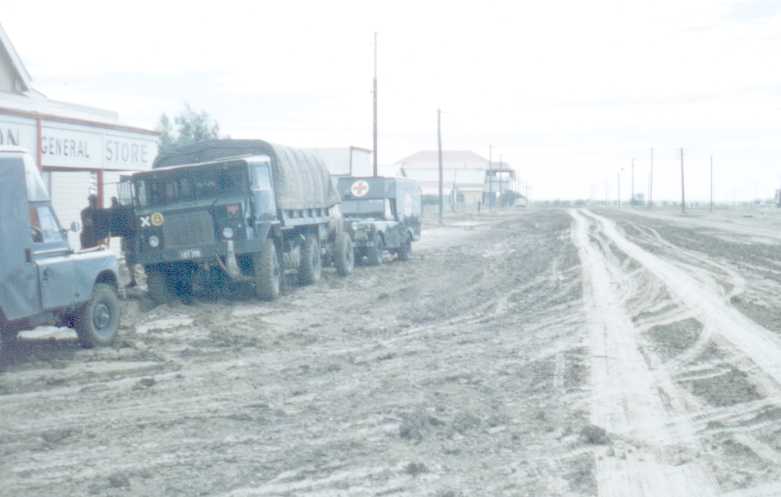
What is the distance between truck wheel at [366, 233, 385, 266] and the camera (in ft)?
93.0

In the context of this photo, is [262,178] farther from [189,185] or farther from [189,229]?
[189,229]

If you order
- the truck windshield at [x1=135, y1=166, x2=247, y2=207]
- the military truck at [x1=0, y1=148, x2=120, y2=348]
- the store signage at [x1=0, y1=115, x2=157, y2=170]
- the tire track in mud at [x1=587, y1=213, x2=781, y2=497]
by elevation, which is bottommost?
the tire track in mud at [x1=587, y1=213, x2=781, y2=497]

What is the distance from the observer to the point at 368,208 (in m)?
30.2

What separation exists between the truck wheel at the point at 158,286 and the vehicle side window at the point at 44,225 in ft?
19.8

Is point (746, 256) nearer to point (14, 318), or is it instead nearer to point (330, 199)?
point (330, 199)

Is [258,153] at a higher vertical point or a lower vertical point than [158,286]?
higher

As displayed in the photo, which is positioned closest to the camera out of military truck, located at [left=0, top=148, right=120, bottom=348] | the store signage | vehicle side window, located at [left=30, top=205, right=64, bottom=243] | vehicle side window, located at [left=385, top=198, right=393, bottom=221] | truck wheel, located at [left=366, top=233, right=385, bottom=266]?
military truck, located at [left=0, top=148, right=120, bottom=348]

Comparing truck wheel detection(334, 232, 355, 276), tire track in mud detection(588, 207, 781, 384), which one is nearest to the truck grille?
truck wheel detection(334, 232, 355, 276)

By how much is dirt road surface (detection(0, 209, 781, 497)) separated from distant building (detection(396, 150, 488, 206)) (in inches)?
3924

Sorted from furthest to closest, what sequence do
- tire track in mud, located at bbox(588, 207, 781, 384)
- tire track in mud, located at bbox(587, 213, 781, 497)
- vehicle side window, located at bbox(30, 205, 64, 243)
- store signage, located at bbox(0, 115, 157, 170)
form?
1. store signage, located at bbox(0, 115, 157, 170)
2. tire track in mud, located at bbox(588, 207, 781, 384)
3. vehicle side window, located at bbox(30, 205, 64, 243)
4. tire track in mud, located at bbox(587, 213, 781, 497)

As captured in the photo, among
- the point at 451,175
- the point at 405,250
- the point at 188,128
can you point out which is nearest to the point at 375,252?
the point at 405,250

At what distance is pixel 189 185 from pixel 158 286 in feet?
6.42

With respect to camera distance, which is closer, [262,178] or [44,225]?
[44,225]

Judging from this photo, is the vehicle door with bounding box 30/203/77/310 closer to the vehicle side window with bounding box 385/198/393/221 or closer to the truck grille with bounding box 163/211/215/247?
the truck grille with bounding box 163/211/215/247
